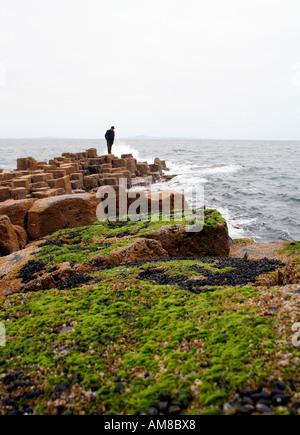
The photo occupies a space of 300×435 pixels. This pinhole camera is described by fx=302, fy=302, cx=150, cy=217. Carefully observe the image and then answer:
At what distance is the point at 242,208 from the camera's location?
59.2ft

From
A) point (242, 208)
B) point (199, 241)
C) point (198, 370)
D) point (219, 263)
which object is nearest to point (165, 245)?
point (199, 241)

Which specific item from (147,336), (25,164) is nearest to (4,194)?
(25,164)

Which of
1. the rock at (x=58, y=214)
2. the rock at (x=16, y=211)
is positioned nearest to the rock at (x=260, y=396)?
the rock at (x=58, y=214)

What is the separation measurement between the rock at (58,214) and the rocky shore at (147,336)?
99.2 inches

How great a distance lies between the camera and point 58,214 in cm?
885

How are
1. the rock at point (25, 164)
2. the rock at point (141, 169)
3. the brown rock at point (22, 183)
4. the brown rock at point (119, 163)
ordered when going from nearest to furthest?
the brown rock at point (22, 183) → the rock at point (25, 164) → the brown rock at point (119, 163) → the rock at point (141, 169)

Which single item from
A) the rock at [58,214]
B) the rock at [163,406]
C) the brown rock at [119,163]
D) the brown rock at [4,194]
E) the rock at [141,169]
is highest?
the brown rock at [119,163]

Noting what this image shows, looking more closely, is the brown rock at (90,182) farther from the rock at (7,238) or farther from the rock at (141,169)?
the rock at (7,238)

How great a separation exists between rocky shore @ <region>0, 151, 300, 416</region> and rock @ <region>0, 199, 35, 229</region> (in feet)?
8.78

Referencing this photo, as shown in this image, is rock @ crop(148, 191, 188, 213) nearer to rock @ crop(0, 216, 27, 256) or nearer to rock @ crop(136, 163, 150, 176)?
rock @ crop(0, 216, 27, 256)

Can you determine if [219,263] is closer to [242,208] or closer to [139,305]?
[139,305]

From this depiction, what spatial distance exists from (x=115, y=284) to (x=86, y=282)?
716 millimetres

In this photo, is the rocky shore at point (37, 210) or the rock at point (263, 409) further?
the rocky shore at point (37, 210)

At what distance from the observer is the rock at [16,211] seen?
339 inches
